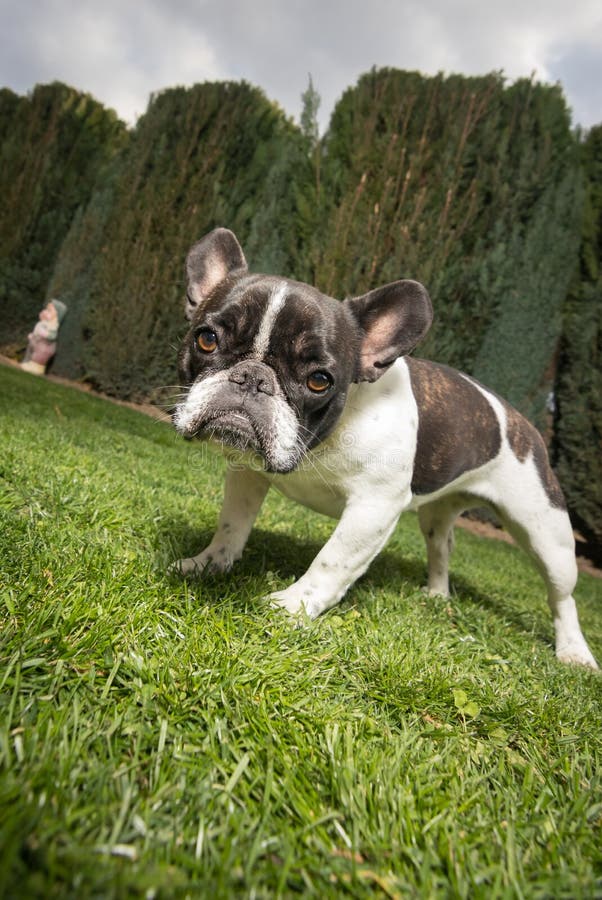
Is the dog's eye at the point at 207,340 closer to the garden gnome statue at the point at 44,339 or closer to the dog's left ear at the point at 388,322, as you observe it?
the dog's left ear at the point at 388,322

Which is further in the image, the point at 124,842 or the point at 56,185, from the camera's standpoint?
the point at 56,185

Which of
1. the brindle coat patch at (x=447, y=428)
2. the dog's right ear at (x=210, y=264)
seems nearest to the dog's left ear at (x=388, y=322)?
the brindle coat patch at (x=447, y=428)

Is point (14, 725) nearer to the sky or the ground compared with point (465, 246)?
nearer to the ground

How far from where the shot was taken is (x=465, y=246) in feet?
33.9

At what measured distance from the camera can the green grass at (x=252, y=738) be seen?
1171 mm

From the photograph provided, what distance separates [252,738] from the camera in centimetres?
162

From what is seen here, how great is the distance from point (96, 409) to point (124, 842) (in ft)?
27.0

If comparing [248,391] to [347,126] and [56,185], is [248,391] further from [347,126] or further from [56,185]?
[56,185]

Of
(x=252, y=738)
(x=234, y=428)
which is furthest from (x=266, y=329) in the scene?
(x=252, y=738)

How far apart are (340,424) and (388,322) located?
0.62 m

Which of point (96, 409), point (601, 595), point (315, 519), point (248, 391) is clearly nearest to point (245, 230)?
point (96, 409)

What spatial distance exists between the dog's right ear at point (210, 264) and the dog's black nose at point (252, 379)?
2.62 ft

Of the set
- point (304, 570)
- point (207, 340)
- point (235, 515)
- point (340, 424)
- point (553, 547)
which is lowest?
point (304, 570)

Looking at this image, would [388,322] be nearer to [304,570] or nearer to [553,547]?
[304,570]
